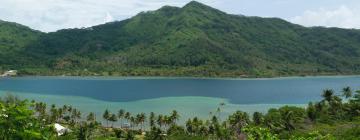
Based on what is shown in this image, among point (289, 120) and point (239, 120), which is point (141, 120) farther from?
point (289, 120)

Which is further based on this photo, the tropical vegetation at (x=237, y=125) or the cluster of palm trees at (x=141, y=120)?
the cluster of palm trees at (x=141, y=120)

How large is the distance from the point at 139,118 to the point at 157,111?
47.2 meters

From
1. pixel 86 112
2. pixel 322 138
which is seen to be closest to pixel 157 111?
pixel 86 112

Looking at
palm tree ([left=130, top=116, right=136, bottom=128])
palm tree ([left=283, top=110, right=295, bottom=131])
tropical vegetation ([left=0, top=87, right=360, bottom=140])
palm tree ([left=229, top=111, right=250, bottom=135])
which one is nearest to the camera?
tropical vegetation ([left=0, top=87, right=360, bottom=140])

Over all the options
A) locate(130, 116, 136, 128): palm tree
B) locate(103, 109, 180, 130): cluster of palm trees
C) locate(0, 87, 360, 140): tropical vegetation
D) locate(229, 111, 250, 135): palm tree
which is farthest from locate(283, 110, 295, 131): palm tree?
locate(130, 116, 136, 128): palm tree

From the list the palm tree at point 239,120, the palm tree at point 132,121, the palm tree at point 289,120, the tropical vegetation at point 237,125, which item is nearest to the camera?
the tropical vegetation at point 237,125

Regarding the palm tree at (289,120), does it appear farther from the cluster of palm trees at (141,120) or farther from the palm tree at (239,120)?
the cluster of palm trees at (141,120)

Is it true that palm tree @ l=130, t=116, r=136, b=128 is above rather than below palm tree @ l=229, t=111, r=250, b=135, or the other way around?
below

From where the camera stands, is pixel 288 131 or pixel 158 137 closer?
pixel 158 137

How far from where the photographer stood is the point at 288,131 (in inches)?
4318

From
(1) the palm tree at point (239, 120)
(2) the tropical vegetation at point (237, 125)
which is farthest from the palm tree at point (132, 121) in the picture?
(1) the palm tree at point (239, 120)

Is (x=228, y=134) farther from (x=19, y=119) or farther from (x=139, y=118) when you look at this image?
(x=19, y=119)

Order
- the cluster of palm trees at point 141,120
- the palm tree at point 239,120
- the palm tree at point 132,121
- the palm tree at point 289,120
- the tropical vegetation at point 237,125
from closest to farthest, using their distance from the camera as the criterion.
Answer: the tropical vegetation at point 237,125 < the palm tree at point 289,120 < the palm tree at point 239,120 < the cluster of palm trees at point 141,120 < the palm tree at point 132,121

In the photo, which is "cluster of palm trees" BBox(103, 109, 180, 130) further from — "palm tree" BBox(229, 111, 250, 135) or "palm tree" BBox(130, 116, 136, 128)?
"palm tree" BBox(229, 111, 250, 135)
